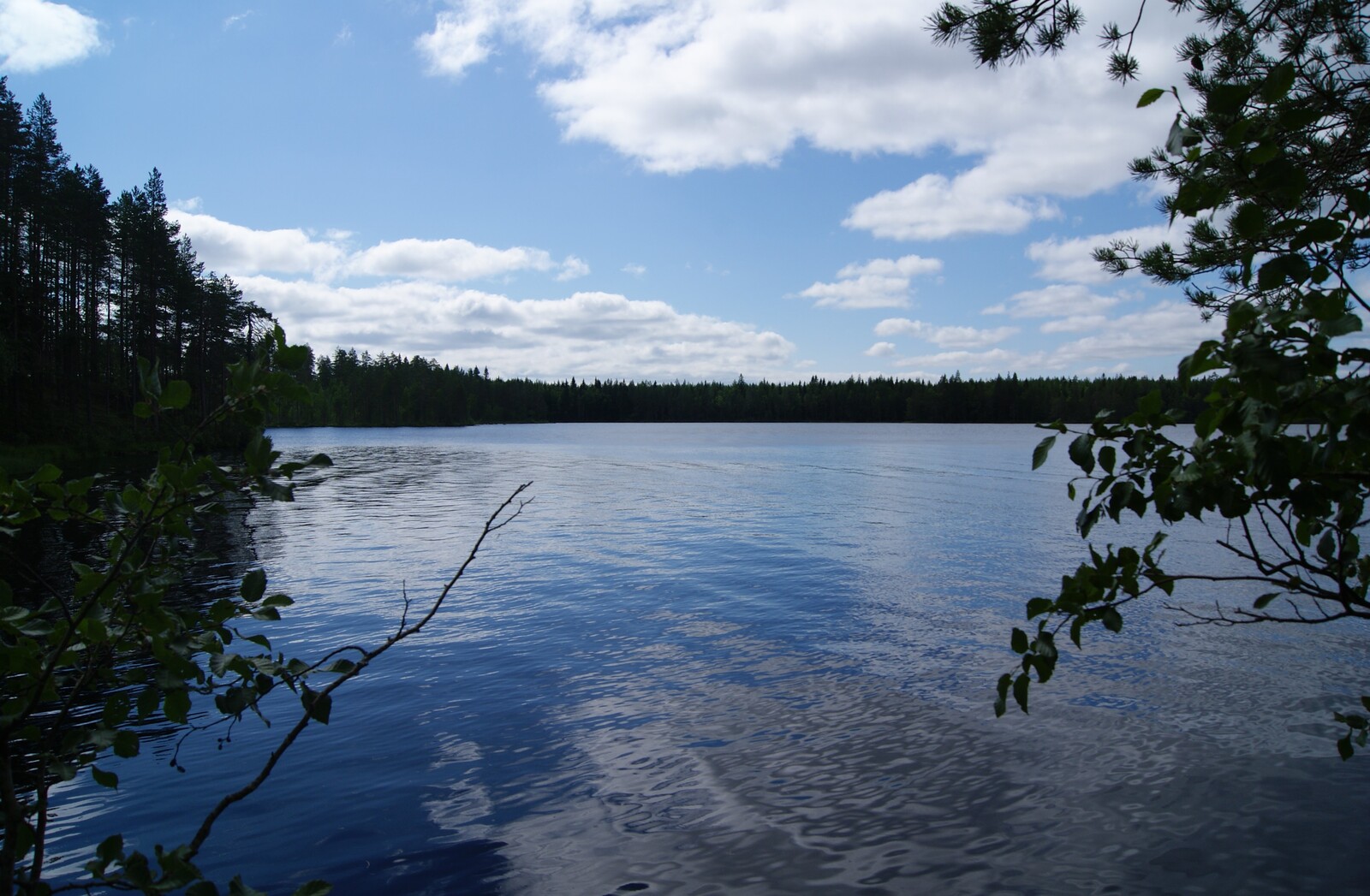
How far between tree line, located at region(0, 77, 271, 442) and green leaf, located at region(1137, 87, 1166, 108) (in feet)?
158

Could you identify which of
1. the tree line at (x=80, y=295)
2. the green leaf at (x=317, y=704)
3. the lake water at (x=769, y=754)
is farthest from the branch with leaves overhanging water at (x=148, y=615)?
the tree line at (x=80, y=295)

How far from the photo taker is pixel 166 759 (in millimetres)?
8305

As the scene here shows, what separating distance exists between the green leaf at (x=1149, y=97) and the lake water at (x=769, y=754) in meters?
3.30

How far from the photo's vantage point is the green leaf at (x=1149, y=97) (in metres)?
2.23

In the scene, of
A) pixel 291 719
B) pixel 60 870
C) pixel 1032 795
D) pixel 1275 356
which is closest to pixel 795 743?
pixel 1032 795

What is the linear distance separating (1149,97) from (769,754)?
23.5ft

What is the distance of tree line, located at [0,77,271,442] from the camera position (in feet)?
159

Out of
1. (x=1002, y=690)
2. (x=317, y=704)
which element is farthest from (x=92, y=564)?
(x=1002, y=690)

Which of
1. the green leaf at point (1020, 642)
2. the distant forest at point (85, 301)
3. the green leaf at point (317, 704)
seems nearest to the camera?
the green leaf at point (1020, 642)

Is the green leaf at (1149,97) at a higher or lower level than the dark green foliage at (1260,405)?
higher

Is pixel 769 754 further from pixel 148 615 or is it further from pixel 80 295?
pixel 80 295

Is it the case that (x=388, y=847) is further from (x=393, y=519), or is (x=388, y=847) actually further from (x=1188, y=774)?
(x=393, y=519)

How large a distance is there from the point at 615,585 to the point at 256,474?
1377 cm

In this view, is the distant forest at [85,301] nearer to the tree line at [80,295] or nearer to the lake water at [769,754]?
the tree line at [80,295]
